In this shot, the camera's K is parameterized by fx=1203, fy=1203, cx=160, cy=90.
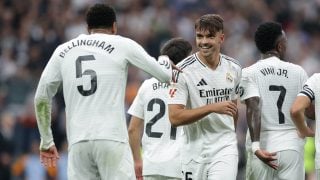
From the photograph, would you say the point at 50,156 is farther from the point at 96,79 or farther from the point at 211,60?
the point at 211,60

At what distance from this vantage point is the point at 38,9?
26047 mm

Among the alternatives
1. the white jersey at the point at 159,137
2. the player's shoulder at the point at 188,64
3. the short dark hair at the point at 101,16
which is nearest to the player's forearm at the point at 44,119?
the short dark hair at the point at 101,16

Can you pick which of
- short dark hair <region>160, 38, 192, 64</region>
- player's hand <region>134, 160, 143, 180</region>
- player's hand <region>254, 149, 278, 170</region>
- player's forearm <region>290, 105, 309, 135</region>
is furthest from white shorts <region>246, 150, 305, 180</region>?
player's hand <region>134, 160, 143, 180</region>

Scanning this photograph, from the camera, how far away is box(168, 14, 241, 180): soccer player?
1215 centimetres

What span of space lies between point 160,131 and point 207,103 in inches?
54.5

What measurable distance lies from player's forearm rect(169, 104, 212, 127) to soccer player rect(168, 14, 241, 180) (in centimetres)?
1

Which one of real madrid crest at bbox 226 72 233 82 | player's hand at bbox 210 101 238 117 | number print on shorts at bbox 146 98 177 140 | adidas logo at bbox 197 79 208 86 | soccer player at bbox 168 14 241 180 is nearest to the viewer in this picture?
player's hand at bbox 210 101 238 117

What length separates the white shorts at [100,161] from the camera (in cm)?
1172

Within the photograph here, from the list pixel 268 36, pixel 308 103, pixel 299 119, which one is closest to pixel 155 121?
pixel 268 36

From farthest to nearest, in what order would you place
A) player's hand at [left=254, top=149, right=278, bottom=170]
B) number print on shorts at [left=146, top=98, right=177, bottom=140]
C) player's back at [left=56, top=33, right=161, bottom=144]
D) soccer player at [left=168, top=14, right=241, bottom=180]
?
number print on shorts at [left=146, top=98, right=177, bottom=140] < player's hand at [left=254, top=149, right=278, bottom=170] < soccer player at [left=168, top=14, right=241, bottom=180] < player's back at [left=56, top=33, right=161, bottom=144]

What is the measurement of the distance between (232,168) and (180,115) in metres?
0.76

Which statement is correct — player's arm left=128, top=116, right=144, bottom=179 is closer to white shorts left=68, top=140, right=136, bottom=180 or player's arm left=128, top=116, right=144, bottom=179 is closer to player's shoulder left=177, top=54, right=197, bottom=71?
player's shoulder left=177, top=54, right=197, bottom=71

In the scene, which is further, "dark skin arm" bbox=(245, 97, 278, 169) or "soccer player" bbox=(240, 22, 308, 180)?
"soccer player" bbox=(240, 22, 308, 180)

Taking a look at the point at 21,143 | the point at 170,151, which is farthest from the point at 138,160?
the point at 21,143
